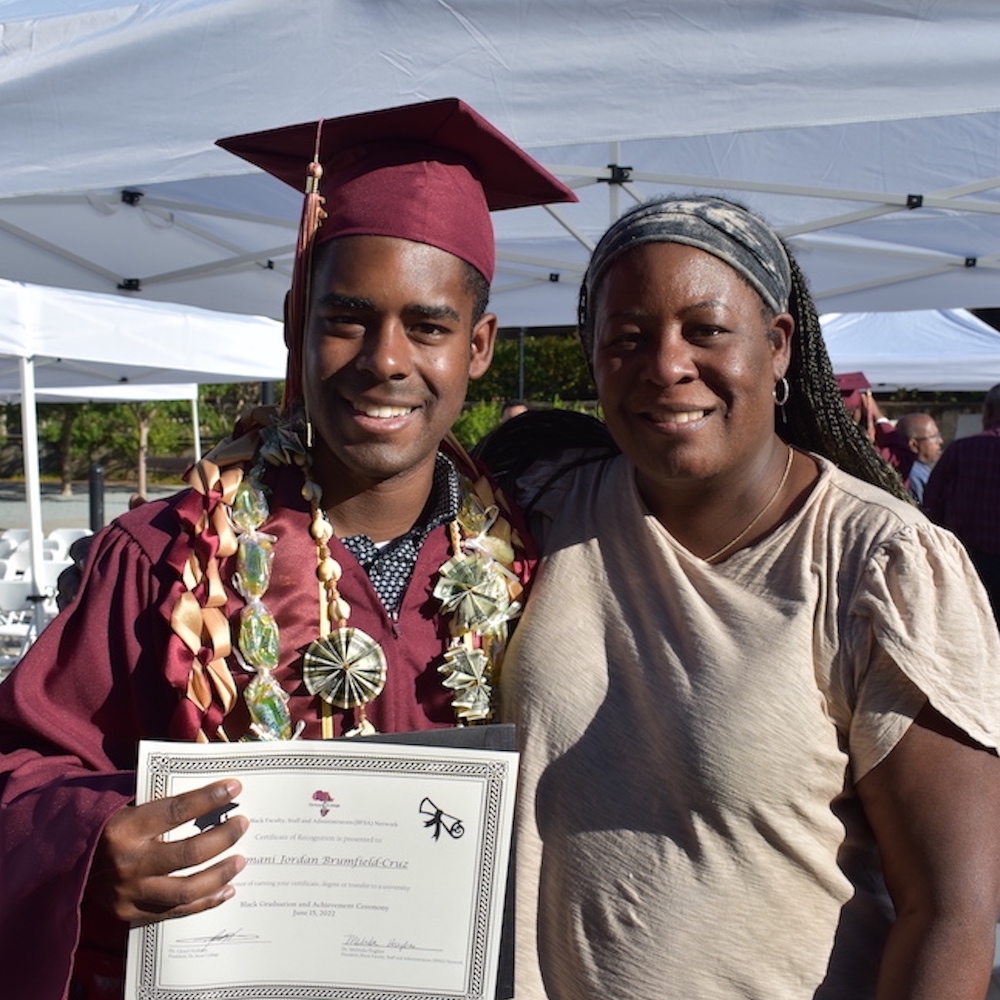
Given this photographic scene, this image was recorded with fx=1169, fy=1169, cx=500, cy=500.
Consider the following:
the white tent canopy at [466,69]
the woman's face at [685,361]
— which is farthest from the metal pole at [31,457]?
the woman's face at [685,361]

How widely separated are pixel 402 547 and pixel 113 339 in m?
5.44

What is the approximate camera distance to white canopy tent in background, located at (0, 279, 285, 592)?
6.17 metres

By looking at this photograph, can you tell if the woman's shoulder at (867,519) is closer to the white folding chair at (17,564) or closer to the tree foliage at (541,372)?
the white folding chair at (17,564)

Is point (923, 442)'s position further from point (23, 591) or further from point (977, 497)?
point (23, 591)

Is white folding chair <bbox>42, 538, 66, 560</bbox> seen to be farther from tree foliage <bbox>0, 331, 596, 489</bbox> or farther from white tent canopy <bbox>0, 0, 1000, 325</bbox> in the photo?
tree foliage <bbox>0, 331, 596, 489</bbox>

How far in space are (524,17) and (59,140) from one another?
1037 mm

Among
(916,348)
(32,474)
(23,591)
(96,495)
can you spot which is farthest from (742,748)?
(96,495)

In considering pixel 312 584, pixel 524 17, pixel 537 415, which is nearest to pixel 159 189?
pixel 524 17

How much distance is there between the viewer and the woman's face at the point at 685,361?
1.67 meters

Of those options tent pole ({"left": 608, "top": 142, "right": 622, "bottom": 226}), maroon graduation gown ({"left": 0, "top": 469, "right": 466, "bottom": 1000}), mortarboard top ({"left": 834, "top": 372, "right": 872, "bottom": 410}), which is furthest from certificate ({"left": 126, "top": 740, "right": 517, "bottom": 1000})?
mortarboard top ({"left": 834, "top": 372, "right": 872, "bottom": 410})

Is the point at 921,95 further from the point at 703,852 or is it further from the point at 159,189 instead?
the point at 159,189

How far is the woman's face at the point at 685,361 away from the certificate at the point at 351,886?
53 cm

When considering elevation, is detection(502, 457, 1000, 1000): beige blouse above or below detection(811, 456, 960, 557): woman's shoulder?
below

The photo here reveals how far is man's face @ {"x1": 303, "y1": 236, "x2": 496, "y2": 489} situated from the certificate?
1.60 feet
